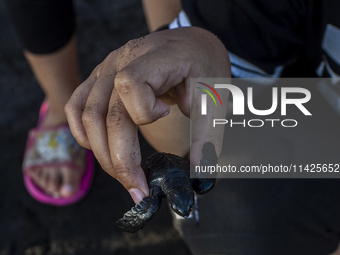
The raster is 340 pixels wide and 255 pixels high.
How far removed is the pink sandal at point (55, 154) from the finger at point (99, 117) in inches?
29.5

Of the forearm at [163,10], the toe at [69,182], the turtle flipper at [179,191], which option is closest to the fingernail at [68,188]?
the toe at [69,182]

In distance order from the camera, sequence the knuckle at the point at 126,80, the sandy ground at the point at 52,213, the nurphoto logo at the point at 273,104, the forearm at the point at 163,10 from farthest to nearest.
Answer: the sandy ground at the point at 52,213, the forearm at the point at 163,10, the nurphoto logo at the point at 273,104, the knuckle at the point at 126,80

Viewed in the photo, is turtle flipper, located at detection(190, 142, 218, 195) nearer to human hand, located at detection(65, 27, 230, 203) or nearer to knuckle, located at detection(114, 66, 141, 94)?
human hand, located at detection(65, 27, 230, 203)

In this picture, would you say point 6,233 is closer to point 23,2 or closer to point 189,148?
point 23,2

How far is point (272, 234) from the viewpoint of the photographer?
0.71 metres

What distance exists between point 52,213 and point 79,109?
0.76m

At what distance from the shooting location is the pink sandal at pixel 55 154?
1.17 metres

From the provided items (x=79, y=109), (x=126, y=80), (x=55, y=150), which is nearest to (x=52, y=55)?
(x=55, y=150)

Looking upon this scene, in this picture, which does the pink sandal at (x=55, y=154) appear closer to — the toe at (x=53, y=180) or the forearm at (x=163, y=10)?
Answer: the toe at (x=53, y=180)

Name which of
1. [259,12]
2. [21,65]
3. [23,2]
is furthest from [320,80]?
[21,65]

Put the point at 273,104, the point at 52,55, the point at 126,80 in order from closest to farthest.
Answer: the point at 126,80
the point at 273,104
the point at 52,55

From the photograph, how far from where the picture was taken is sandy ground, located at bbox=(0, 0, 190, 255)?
1029 millimetres

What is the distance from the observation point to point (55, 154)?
1.20 metres

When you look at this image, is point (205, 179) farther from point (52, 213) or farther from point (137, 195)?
point (52, 213)
